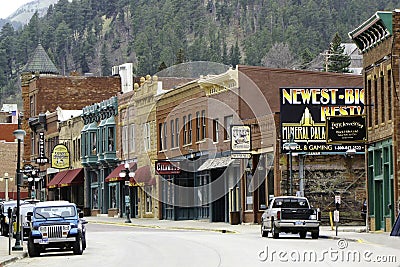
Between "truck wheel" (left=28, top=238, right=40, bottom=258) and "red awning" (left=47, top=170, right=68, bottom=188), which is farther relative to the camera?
"red awning" (left=47, top=170, right=68, bottom=188)

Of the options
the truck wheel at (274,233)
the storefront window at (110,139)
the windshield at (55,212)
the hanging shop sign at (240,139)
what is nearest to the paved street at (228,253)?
the windshield at (55,212)

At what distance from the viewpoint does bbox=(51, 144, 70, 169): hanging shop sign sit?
87.8 m

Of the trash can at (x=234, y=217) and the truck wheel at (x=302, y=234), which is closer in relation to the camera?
the truck wheel at (x=302, y=234)

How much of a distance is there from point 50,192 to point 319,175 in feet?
153

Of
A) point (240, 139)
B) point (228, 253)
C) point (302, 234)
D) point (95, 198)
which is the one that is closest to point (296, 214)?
point (302, 234)

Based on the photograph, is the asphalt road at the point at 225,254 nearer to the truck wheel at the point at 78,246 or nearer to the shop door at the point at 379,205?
the truck wheel at the point at 78,246

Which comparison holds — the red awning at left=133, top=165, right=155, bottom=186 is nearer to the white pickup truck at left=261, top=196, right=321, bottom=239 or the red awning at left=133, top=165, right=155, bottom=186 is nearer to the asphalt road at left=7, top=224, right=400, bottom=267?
the white pickup truck at left=261, top=196, right=321, bottom=239

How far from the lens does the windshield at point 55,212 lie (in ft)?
104

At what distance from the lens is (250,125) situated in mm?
54906

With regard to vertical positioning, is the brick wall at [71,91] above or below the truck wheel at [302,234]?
above

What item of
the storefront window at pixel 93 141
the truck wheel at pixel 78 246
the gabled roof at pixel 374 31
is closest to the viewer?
the truck wheel at pixel 78 246

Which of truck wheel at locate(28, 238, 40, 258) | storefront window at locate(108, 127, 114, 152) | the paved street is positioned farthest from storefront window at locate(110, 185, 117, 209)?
truck wheel at locate(28, 238, 40, 258)

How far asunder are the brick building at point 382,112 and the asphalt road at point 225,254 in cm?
604

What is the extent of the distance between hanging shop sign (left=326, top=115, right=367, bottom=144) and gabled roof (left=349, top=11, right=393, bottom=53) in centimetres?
348
